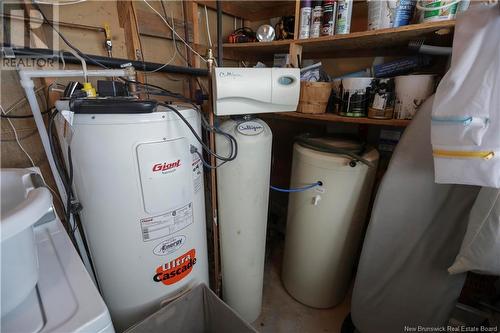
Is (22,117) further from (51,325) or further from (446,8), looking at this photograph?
(446,8)

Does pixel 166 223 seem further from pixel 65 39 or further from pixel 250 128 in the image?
pixel 65 39

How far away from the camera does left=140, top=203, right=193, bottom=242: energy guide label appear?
0.72m

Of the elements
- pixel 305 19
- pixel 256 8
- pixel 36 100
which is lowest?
pixel 36 100

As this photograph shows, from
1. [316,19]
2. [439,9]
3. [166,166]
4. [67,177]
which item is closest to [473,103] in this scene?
[439,9]

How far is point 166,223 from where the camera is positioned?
745 millimetres

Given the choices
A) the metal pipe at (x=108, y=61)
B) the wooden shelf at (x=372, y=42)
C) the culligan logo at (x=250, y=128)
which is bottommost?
the culligan logo at (x=250, y=128)

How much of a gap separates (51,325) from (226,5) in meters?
1.52

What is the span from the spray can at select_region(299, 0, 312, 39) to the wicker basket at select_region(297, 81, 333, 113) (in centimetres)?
22

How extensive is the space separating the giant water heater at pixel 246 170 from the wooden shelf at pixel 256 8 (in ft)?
2.37

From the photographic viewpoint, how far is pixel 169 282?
83 centimetres

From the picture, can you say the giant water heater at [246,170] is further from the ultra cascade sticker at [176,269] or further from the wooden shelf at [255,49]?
the wooden shelf at [255,49]

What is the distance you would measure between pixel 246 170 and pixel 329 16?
75cm

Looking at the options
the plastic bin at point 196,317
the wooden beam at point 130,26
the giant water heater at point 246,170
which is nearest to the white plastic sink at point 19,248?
the plastic bin at point 196,317

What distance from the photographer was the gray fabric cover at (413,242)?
783mm
